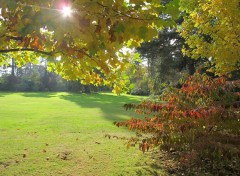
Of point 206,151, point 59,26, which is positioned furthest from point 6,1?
point 206,151

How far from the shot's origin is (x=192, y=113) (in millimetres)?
3775

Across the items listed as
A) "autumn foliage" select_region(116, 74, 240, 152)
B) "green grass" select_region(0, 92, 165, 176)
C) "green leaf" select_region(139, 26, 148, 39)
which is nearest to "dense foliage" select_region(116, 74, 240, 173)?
"autumn foliage" select_region(116, 74, 240, 152)

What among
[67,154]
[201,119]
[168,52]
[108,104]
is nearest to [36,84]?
[108,104]

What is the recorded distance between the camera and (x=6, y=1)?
2.49 m

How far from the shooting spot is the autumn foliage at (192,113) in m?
3.93

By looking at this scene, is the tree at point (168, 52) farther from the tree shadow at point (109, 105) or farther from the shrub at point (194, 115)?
the shrub at point (194, 115)

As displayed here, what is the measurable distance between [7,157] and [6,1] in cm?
505

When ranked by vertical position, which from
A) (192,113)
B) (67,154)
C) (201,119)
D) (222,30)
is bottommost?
(67,154)

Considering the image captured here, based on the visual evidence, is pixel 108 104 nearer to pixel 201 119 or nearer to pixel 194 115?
pixel 201 119

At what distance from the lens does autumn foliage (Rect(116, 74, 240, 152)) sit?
3930mm

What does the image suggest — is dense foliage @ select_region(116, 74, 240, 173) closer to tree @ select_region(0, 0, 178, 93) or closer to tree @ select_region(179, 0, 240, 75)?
tree @ select_region(0, 0, 178, 93)

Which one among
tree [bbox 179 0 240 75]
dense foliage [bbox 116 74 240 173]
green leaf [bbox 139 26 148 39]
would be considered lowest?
dense foliage [bbox 116 74 240 173]

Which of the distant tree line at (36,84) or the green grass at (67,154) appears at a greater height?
the distant tree line at (36,84)

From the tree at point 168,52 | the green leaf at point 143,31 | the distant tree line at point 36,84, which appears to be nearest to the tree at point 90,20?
the green leaf at point 143,31
